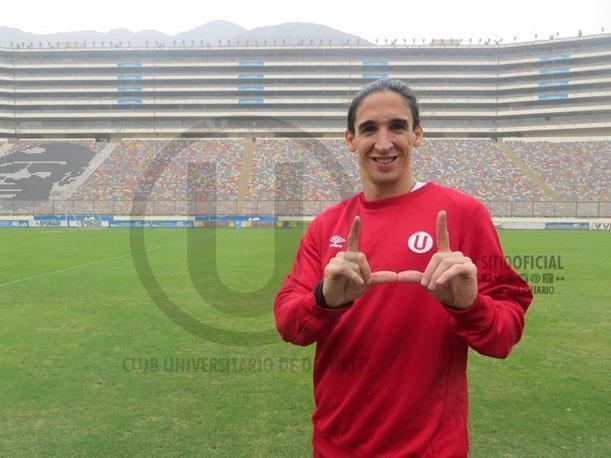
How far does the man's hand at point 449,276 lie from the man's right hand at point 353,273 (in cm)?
13

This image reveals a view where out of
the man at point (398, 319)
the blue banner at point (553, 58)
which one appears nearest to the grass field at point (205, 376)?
the man at point (398, 319)

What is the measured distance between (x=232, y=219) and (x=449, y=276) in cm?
4186

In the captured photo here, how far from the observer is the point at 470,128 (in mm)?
77000

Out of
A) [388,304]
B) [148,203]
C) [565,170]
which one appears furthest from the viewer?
[565,170]

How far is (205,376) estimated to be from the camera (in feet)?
22.9

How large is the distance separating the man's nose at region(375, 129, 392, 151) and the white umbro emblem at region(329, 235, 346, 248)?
0.42 meters

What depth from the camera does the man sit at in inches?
85.2

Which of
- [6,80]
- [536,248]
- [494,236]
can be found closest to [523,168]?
[536,248]

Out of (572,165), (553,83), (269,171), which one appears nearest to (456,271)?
(269,171)

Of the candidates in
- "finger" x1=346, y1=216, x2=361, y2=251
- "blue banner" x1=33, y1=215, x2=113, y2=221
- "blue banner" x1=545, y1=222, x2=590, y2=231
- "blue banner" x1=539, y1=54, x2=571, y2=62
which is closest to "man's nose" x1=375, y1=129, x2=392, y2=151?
"finger" x1=346, y1=216, x2=361, y2=251

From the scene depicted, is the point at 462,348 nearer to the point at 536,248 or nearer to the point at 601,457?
the point at 601,457

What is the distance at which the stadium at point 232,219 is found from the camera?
5742 millimetres

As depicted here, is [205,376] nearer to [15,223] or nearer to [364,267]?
[364,267]

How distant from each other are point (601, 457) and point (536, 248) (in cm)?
2172
